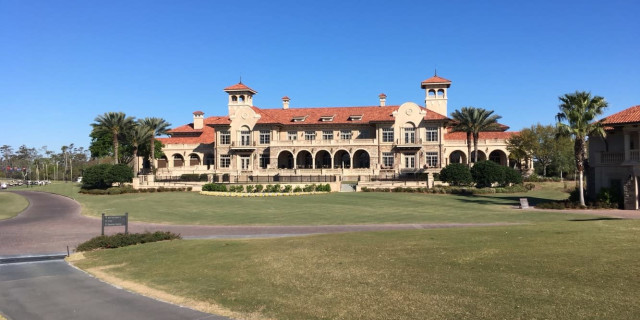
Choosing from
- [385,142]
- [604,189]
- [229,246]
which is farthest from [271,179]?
[229,246]

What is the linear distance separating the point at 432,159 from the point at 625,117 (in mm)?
A: 31938

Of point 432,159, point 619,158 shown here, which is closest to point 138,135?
point 432,159

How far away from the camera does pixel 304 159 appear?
71.7 m

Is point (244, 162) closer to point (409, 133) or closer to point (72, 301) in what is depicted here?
point (409, 133)

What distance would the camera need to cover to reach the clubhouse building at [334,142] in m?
64.1

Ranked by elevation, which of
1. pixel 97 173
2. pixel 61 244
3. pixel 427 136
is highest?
pixel 427 136

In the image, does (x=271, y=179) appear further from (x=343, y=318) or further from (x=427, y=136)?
(x=343, y=318)

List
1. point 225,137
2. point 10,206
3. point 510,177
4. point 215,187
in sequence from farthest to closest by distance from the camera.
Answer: point 225,137 → point 215,187 → point 510,177 → point 10,206

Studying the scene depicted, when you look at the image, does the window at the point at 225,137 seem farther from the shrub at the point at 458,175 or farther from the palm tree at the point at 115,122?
the shrub at the point at 458,175

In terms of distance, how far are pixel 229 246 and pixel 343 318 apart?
9841mm

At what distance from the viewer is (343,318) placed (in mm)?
8344

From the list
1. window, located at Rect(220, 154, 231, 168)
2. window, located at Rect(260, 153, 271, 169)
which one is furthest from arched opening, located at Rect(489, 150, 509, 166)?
window, located at Rect(220, 154, 231, 168)

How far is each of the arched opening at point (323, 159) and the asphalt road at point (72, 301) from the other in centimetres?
5669

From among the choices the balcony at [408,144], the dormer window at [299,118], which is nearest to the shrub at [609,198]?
the balcony at [408,144]
